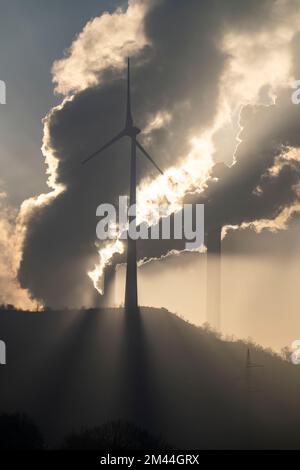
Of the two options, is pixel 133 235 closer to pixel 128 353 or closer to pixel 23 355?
pixel 128 353

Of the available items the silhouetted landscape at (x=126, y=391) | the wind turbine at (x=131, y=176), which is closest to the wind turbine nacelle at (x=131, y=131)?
the wind turbine at (x=131, y=176)

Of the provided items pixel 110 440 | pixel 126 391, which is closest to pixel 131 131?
pixel 126 391

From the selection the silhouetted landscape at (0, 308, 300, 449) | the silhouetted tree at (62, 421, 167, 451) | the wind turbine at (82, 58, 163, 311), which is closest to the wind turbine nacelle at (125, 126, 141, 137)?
the wind turbine at (82, 58, 163, 311)

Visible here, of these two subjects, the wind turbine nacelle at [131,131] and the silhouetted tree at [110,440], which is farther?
the wind turbine nacelle at [131,131]

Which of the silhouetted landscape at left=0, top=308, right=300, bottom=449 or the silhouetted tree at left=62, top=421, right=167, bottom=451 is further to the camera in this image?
the silhouetted landscape at left=0, top=308, right=300, bottom=449

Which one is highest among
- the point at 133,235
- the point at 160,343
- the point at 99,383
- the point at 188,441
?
the point at 133,235

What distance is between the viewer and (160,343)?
199 metres

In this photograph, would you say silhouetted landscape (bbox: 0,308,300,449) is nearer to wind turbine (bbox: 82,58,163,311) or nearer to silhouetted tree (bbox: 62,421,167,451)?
wind turbine (bbox: 82,58,163,311)

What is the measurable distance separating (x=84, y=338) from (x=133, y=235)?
44911 mm

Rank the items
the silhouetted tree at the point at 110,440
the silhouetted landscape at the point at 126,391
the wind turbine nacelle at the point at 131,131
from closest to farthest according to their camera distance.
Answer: the silhouetted tree at the point at 110,440 → the silhouetted landscape at the point at 126,391 → the wind turbine nacelle at the point at 131,131

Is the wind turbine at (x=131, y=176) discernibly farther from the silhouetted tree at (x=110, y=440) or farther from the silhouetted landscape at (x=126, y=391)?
the silhouetted tree at (x=110, y=440)
